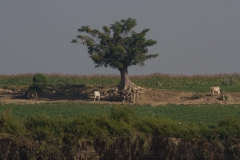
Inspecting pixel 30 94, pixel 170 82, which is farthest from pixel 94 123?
pixel 170 82

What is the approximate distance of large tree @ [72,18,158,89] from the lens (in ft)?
141

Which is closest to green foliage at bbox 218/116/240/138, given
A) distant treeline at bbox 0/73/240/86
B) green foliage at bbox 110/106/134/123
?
green foliage at bbox 110/106/134/123

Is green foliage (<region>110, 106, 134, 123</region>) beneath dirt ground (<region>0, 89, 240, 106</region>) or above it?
above

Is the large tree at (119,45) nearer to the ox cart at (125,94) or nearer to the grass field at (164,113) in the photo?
the ox cart at (125,94)

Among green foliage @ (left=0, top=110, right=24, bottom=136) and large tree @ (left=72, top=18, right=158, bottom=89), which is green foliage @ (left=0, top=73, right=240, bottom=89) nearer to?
large tree @ (left=72, top=18, right=158, bottom=89)

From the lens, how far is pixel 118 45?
42594 mm

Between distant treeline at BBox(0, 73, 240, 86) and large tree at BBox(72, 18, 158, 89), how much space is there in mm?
15124

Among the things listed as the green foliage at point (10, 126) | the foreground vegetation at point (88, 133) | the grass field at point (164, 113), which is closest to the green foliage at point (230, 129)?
the foreground vegetation at point (88, 133)

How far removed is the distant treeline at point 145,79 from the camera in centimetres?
5944

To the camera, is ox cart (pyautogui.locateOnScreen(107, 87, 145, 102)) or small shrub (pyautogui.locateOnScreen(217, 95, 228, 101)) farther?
ox cart (pyautogui.locateOnScreen(107, 87, 145, 102))

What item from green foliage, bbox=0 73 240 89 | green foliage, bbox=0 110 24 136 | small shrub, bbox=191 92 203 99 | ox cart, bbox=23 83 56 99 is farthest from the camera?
green foliage, bbox=0 73 240 89

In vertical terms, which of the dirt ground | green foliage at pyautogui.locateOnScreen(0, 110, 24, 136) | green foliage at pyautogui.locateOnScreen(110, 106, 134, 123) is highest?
green foliage at pyautogui.locateOnScreen(110, 106, 134, 123)

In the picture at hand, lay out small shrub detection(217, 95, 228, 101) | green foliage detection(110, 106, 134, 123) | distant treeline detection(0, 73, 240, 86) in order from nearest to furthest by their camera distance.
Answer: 1. green foliage detection(110, 106, 134, 123)
2. small shrub detection(217, 95, 228, 101)
3. distant treeline detection(0, 73, 240, 86)

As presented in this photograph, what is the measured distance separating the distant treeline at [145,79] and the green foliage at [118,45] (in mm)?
15164
